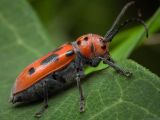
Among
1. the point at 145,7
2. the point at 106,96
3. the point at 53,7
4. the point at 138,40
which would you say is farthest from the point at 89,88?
the point at 145,7

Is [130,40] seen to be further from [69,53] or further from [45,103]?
[45,103]

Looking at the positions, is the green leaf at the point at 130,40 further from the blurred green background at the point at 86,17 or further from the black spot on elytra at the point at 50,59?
the black spot on elytra at the point at 50,59

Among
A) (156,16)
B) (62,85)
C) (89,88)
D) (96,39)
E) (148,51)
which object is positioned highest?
(148,51)

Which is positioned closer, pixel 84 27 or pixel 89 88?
pixel 89 88

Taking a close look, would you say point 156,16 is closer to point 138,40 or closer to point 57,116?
point 138,40

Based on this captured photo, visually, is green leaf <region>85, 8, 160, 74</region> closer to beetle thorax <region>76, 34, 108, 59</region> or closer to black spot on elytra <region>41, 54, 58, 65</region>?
beetle thorax <region>76, 34, 108, 59</region>

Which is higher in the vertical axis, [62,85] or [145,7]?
[145,7]

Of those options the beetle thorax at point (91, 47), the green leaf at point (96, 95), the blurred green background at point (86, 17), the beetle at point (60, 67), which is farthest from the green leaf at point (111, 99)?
the blurred green background at point (86, 17)

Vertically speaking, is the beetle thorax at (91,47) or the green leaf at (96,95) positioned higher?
the beetle thorax at (91,47)
